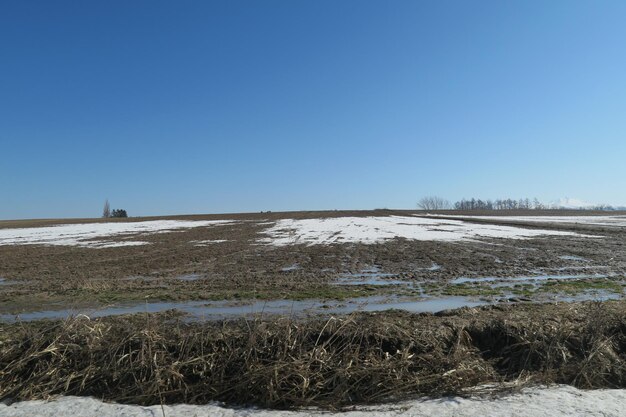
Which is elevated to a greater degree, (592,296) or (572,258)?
(572,258)

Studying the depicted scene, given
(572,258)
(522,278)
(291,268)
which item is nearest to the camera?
(522,278)

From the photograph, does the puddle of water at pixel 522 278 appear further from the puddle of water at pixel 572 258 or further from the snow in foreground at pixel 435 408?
the snow in foreground at pixel 435 408

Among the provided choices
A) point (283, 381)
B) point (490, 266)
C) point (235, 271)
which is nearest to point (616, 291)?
point (490, 266)

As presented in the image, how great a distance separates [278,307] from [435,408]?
5.49m

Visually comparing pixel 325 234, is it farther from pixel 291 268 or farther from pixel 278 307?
pixel 278 307

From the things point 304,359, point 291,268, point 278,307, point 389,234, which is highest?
point 389,234

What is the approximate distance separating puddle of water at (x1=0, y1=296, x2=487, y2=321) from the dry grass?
2.59m

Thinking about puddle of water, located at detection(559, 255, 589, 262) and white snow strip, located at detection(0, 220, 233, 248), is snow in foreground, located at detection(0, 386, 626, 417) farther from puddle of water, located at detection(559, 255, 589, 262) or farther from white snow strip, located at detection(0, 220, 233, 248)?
white snow strip, located at detection(0, 220, 233, 248)

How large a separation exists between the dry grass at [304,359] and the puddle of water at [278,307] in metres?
2.59

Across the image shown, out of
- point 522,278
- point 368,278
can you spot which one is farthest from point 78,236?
point 522,278

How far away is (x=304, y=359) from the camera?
517 centimetres

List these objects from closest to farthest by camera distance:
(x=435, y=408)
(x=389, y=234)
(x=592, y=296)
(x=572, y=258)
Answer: (x=435, y=408), (x=592, y=296), (x=572, y=258), (x=389, y=234)

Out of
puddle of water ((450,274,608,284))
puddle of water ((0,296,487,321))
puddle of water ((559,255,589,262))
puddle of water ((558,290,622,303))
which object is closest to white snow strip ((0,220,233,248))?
puddle of water ((0,296,487,321))

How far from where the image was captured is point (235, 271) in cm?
1529
